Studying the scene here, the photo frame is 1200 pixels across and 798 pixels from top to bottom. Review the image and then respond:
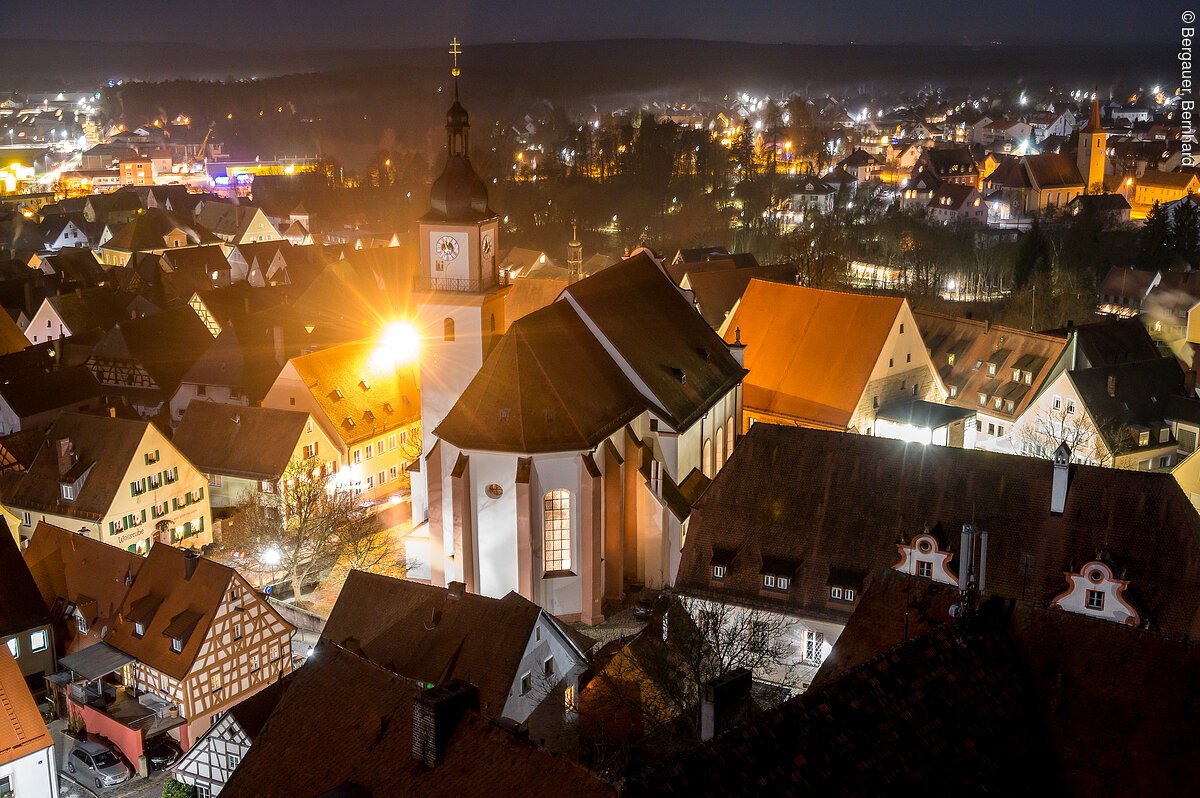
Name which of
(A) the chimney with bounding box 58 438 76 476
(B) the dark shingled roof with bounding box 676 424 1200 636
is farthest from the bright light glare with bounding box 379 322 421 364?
(B) the dark shingled roof with bounding box 676 424 1200 636

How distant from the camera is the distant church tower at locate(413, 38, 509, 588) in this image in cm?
3709

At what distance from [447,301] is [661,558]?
985cm

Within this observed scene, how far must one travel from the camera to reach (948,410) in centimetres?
4697

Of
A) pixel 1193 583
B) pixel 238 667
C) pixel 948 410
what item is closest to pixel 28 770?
pixel 238 667

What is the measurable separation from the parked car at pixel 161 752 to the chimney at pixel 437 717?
14.5 m

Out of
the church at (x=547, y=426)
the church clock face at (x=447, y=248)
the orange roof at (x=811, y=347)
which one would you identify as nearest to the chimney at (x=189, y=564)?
the church at (x=547, y=426)

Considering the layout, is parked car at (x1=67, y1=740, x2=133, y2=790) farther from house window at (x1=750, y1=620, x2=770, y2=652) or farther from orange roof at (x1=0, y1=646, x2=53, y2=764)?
house window at (x1=750, y1=620, x2=770, y2=652)

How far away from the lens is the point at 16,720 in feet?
91.1

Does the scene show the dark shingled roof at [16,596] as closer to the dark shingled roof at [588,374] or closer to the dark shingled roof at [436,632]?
the dark shingled roof at [436,632]

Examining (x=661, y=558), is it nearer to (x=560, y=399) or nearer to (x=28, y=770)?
(x=560, y=399)

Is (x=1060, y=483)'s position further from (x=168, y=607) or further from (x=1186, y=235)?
(x=1186, y=235)

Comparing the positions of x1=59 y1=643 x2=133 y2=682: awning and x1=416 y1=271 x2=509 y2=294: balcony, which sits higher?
x1=416 y1=271 x2=509 y2=294: balcony

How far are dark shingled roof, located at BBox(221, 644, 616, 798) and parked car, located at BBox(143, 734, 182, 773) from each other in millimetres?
10791

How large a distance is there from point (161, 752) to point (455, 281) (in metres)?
15.2
